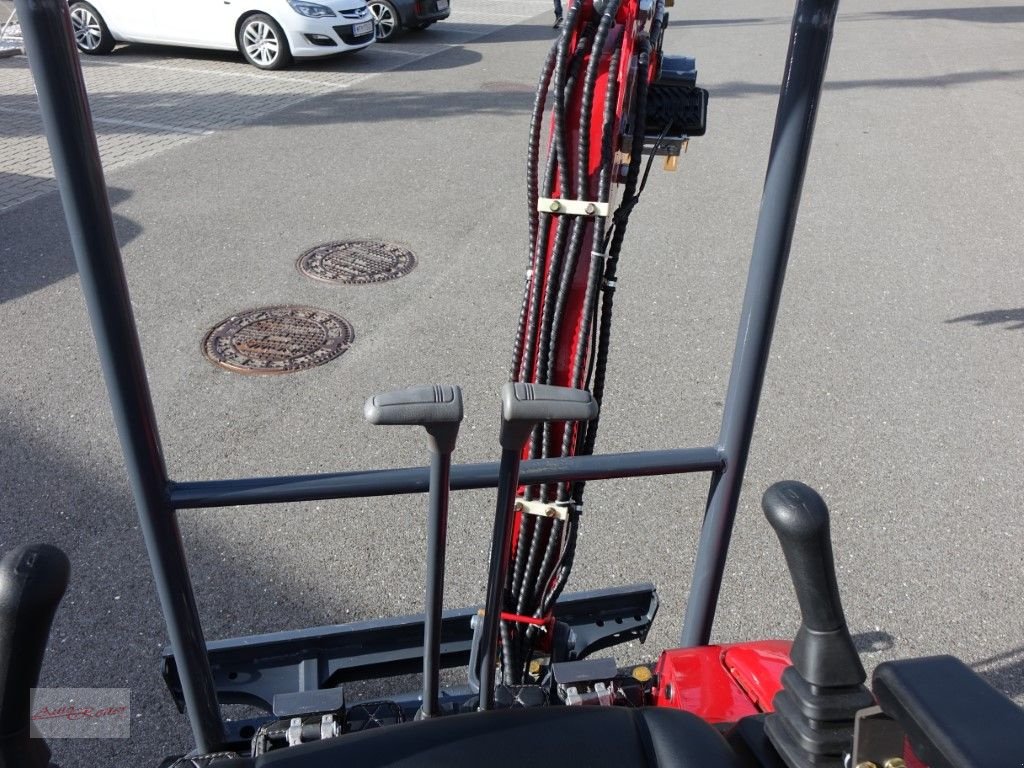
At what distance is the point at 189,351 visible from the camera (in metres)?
4.36

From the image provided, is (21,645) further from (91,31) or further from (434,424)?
(91,31)

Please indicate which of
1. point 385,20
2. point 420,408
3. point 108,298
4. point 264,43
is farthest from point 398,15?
point 420,408

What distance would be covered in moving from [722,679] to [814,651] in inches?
16.7

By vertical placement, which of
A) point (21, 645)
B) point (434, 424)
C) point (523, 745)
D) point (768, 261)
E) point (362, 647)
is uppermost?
point (768, 261)

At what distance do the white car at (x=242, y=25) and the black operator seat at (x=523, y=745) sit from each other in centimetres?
1011

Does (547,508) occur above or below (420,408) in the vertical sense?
below

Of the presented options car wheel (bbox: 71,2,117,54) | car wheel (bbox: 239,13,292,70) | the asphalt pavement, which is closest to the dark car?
car wheel (bbox: 239,13,292,70)

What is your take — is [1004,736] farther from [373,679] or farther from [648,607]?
[373,679]

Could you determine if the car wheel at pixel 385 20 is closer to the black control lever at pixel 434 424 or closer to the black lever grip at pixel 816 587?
the black control lever at pixel 434 424

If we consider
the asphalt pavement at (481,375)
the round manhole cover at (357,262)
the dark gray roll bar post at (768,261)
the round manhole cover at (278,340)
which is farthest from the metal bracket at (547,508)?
the round manhole cover at (357,262)

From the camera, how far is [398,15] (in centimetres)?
1249

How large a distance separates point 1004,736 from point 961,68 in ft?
43.5

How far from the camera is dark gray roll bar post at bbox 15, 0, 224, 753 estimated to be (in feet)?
4.13

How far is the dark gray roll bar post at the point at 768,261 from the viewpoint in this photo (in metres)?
1.49
